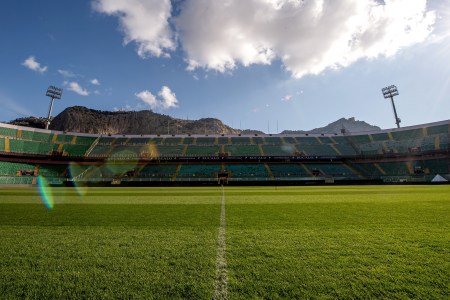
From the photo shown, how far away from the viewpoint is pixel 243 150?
4794cm

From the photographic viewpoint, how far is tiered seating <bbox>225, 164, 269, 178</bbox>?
132 feet

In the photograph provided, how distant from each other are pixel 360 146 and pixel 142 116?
98.2 m

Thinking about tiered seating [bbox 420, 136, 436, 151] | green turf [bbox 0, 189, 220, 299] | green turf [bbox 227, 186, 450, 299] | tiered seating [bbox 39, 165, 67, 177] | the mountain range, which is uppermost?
the mountain range

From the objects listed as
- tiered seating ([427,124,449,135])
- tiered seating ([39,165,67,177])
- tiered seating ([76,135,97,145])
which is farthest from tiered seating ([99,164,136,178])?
tiered seating ([427,124,449,135])

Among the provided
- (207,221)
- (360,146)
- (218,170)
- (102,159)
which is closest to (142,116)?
(102,159)

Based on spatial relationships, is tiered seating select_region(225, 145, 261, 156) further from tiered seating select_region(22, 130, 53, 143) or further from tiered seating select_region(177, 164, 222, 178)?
tiered seating select_region(22, 130, 53, 143)

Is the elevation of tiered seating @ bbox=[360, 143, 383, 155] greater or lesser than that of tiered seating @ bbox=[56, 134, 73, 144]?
lesser

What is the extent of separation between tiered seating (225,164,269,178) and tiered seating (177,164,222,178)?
243 centimetres

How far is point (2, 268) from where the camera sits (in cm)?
302

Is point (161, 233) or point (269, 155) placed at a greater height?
point (269, 155)

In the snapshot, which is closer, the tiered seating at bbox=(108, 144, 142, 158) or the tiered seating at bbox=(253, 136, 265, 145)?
the tiered seating at bbox=(108, 144, 142, 158)

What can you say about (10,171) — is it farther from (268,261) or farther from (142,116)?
(142,116)

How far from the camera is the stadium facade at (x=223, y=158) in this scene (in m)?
37.0

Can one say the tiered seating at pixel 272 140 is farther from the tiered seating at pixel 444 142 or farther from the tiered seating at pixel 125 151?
the tiered seating at pixel 125 151
